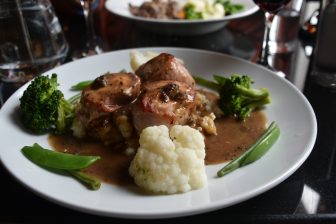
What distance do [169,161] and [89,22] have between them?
5.70 feet

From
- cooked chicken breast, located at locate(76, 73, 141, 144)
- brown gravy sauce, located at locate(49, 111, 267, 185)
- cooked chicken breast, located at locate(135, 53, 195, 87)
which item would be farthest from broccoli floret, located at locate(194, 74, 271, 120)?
cooked chicken breast, located at locate(76, 73, 141, 144)

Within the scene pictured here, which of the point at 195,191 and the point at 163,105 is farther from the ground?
the point at 163,105

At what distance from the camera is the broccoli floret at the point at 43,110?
2014 millimetres

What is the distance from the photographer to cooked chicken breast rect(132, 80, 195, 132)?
1.88 meters

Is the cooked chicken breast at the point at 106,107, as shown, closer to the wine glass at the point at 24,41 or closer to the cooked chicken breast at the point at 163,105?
the cooked chicken breast at the point at 163,105

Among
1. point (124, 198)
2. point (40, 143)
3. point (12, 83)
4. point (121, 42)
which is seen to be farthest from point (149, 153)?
point (121, 42)

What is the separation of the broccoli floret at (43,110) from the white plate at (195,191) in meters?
0.06

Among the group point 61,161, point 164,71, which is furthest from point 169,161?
point 164,71

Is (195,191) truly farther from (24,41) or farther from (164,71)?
(24,41)

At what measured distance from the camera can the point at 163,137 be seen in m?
1.70

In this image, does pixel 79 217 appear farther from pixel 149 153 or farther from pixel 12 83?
pixel 12 83

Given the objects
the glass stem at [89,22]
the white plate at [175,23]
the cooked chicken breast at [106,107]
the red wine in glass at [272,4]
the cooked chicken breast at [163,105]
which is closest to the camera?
the cooked chicken breast at [163,105]

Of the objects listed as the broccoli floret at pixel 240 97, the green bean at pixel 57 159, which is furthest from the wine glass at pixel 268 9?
the green bean at pixel 57 159

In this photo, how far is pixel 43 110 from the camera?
2.04 m
